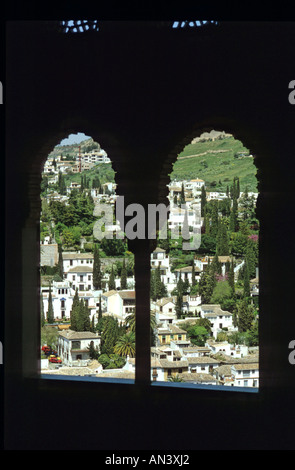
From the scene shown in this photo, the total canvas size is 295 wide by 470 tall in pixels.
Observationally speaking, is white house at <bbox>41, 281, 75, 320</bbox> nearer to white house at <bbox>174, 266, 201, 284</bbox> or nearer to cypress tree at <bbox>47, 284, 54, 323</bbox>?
cypress tree at <bbox>47, 284, 54, 323</bbox>

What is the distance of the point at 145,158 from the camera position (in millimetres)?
4977

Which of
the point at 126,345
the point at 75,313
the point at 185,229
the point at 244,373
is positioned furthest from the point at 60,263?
the point at 244,373

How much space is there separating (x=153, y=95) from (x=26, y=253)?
1.85 metres

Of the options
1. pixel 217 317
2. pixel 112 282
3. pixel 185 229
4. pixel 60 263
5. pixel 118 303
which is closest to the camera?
pixel 118 303

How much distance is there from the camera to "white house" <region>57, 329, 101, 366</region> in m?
17.3

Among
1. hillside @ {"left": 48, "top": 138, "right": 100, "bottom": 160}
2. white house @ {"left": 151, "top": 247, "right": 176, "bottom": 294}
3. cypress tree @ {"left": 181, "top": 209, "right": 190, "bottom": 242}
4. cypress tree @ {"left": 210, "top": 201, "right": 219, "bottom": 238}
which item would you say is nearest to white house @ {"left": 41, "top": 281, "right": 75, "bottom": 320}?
white house @ {"left": 151, "top": 247, "right": 176, "bottom": 294}

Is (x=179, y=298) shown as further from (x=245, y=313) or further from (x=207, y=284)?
(x=245, y=313)

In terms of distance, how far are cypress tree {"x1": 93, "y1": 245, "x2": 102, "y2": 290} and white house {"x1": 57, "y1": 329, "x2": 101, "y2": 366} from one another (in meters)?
1.90

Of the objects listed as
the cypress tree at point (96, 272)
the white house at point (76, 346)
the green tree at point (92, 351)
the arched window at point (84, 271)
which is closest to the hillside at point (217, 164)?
the arched window at point (84, 271)

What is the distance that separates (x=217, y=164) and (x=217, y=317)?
24.8ft

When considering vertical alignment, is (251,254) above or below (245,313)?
above

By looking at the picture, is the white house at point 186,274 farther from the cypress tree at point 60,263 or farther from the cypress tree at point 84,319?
the cypress tree at point 60,263

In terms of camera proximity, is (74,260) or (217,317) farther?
(74,260)

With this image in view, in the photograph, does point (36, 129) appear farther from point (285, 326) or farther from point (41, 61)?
point (285, 326)
